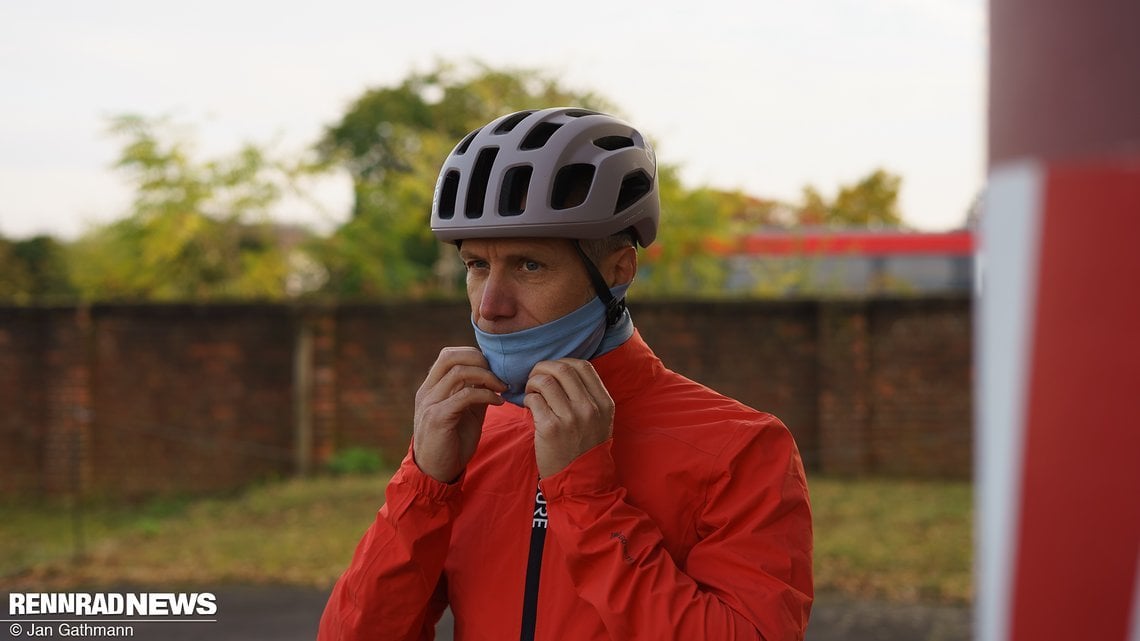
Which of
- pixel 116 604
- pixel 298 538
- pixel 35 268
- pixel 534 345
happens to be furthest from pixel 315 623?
pixel 35 268

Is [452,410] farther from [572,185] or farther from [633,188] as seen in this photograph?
[633,188]

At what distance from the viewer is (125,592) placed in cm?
728

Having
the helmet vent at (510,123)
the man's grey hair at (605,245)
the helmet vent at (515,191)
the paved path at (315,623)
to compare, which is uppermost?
the helmet vent at (510,123)

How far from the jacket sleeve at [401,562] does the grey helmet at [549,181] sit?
0.46m

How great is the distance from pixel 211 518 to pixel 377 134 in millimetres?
19970

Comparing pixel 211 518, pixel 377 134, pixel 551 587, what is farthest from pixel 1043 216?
pixel 377 134

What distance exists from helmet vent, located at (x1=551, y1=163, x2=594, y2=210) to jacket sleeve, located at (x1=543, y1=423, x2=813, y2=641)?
474 millimetres

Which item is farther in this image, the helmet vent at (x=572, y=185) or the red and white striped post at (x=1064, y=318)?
the helmet vent at (x=572, y=185)

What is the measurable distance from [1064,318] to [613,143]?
116cm

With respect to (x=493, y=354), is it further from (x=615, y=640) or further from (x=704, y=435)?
(x=615, y=640)

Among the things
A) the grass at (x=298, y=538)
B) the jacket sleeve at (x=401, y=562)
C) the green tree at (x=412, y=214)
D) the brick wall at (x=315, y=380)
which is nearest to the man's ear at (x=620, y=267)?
the jacket sleeve at (x=401, y=562)

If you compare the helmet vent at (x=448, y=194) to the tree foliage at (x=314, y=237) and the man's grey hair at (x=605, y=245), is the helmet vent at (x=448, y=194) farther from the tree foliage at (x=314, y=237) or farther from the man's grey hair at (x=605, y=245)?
the tree foliage at (x=314, y=237)

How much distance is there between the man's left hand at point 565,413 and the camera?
1.69m

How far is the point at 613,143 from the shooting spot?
6.81 ft
